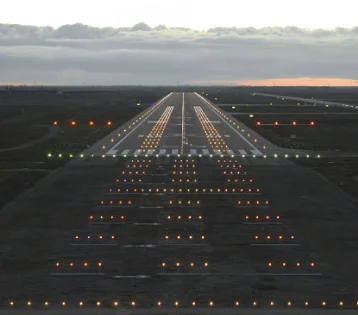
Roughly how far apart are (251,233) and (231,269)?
635cm

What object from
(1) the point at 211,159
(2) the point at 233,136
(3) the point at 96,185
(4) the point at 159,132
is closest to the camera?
(3) the point at 96,185

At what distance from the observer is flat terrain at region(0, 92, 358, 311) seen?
72.7 feet

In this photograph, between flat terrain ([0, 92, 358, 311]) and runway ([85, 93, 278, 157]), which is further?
runway ([85, 93, 278, 157])

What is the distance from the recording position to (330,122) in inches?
4242

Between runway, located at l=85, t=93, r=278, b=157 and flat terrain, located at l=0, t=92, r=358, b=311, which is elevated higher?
runway, located at l=85, t=93, r=278, b=157

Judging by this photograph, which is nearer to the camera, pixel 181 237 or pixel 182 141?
pixel 181 237

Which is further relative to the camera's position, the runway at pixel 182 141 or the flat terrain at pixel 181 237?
the runway at pixel 182 141

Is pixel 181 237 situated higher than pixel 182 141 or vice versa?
pixel 182 141

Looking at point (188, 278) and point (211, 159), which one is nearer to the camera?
point (188, 278)

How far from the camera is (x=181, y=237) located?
2989 cm

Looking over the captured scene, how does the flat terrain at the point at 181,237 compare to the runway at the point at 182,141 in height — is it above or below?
below

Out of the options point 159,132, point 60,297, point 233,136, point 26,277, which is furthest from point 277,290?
point 159,132

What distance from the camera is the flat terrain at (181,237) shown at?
2217 centimetres

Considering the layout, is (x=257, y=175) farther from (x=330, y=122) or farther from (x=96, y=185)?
(x=330, y=122)
